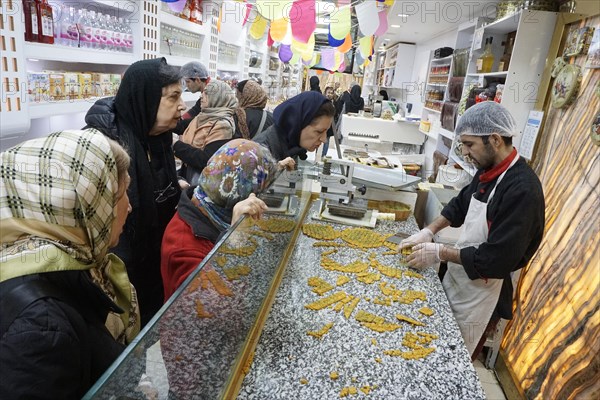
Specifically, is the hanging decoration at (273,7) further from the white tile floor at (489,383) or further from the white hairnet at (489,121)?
the white tile floor at (489,383)

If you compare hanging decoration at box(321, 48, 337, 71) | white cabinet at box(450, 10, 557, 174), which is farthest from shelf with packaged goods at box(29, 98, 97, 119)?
hanging decoration at box(321, 48, 337, 71)

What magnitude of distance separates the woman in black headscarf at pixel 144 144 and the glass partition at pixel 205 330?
0.66 meters

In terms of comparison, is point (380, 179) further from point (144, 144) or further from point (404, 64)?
point (404, 64)

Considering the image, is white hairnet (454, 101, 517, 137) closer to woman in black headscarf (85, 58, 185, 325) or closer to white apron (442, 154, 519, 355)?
white apron (442, 154, 519, 355)

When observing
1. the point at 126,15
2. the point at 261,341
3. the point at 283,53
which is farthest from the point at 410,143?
the point at 261,341

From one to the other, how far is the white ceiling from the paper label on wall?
4.76 feet

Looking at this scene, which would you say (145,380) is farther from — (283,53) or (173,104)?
(283,53)

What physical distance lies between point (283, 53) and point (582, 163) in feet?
17.3

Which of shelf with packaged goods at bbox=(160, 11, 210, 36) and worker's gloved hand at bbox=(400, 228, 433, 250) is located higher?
shelf with packaged goods at bbox=(160, 11, 210, 36)

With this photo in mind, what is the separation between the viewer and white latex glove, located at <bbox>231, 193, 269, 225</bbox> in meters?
1.31

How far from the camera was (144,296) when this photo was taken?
194 centimetres

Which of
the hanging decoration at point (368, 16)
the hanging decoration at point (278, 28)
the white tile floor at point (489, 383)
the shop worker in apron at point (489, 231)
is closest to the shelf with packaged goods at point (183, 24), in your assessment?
the hanging decoration at point (278, 28)

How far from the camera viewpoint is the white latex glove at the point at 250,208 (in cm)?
131

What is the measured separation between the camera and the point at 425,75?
685 cm
